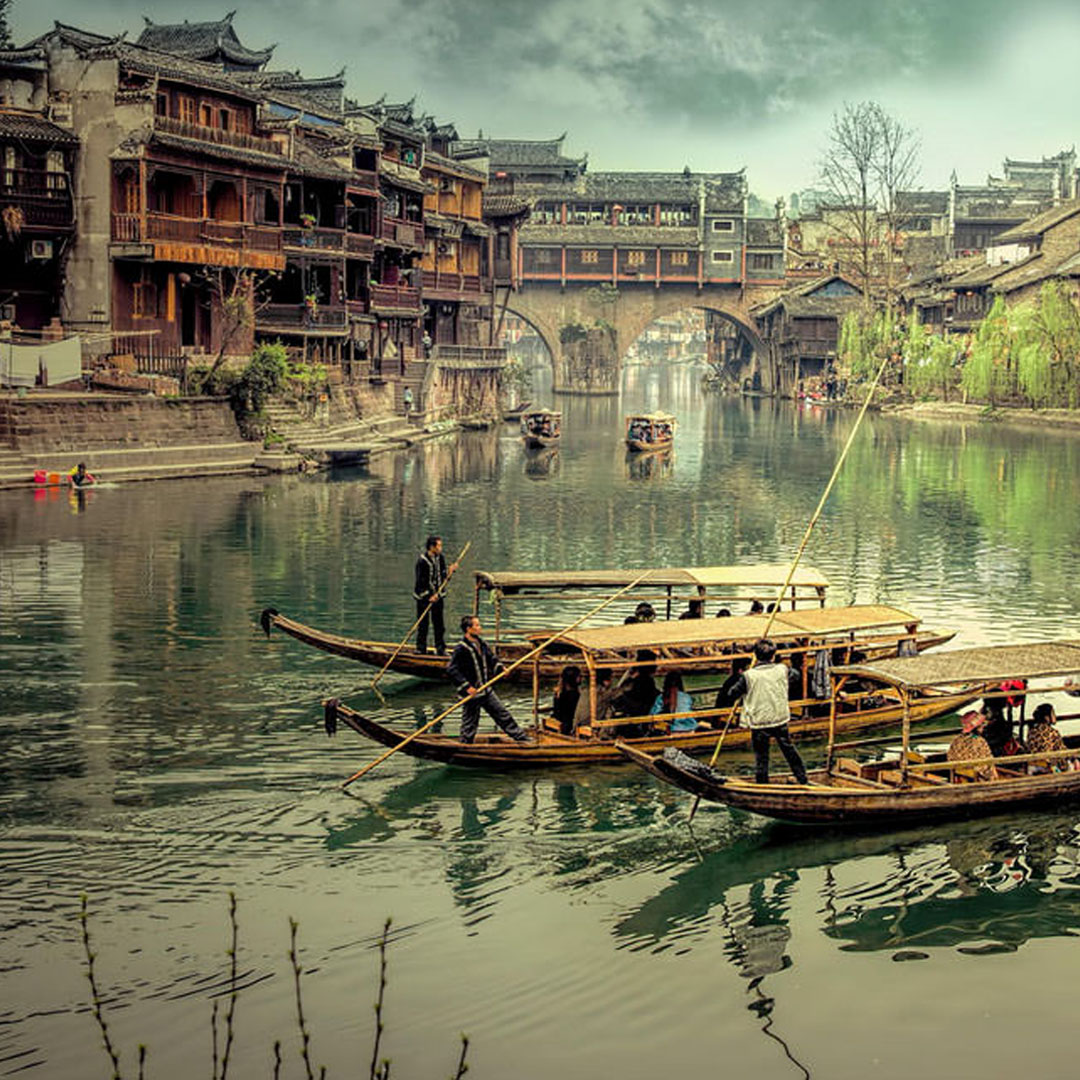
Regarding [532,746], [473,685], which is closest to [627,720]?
[532,746]

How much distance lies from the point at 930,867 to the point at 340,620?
40.4ft

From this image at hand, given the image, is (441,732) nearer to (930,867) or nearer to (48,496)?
(930,867)

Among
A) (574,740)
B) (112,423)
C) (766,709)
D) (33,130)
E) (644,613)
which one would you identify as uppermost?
(33,130)

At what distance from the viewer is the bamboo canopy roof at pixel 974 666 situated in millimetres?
14852

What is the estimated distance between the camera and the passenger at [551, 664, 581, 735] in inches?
671

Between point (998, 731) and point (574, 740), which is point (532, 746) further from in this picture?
point (998, 731)

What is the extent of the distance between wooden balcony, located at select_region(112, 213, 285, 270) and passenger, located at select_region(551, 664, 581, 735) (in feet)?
105

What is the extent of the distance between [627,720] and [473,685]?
1.65 meters

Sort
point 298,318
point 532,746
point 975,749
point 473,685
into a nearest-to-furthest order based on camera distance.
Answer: point 975,749, point 532,746, point 473,685, point 298,318

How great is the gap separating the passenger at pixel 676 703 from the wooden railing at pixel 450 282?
53.3 metres

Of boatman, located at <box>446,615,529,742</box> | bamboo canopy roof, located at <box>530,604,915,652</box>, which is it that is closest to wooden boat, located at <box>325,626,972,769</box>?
boatman, located at <box>446,615,529,742</box>

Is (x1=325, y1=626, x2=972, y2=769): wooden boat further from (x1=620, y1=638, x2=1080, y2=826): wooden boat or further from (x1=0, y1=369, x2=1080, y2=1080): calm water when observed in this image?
(x1=620, y1=638, x2=1080, y2=826): wooden boat

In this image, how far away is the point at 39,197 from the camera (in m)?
46.0

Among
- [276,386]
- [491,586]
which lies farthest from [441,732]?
[276,386]
